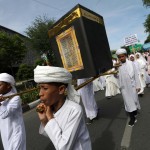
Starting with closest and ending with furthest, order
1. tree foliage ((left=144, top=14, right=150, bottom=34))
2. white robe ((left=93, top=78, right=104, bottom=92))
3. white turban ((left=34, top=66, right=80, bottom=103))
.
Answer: white turban ((left=34, top=66, right=80, bottom=103))
white robe ((left=93, top=78, right=104, bottom=92))
tree foliage ((left=144, top=14, right=150, bottom=34))

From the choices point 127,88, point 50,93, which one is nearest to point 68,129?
point 50,93

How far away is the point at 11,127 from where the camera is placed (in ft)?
13.8

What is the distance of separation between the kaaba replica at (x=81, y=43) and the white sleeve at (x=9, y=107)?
1.29 m

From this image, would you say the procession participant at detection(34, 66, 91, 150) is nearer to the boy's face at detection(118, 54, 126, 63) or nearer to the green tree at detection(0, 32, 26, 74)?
the boy's face at detection(118, 54, 126, 63)

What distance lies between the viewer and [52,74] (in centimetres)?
238

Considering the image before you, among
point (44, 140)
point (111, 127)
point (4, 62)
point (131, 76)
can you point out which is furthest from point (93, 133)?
point (4, 62)

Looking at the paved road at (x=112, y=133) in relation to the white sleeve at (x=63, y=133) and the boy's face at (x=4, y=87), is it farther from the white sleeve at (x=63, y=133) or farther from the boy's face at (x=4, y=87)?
the white sleeve at (x=63, y=133)

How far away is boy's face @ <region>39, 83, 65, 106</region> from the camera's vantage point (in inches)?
93.9

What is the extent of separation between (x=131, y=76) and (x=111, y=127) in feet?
4.51

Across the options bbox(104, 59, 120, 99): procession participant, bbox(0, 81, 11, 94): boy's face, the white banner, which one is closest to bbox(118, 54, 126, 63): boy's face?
bbox(0, 81, 11, 94): boy's face

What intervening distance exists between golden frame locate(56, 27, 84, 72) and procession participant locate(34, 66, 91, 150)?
46 centimetres

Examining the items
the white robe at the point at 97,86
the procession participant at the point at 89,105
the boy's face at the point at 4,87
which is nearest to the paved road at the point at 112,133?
the procession participant at the point at 89,105

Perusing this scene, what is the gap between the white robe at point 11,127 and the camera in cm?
413

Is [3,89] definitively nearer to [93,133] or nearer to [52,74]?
[52,74]
